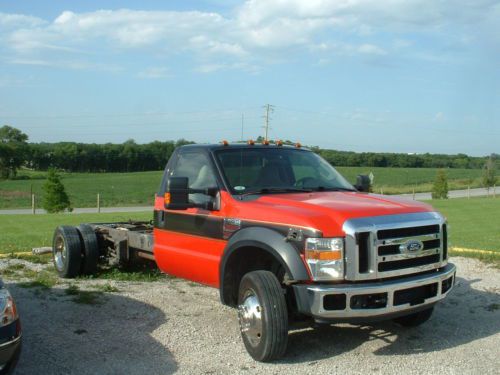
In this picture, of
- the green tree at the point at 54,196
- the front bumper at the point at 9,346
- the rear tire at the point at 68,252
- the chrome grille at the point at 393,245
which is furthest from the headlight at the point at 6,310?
the green tree at the point at 54,196

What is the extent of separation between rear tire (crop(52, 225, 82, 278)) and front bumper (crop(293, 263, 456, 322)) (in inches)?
181

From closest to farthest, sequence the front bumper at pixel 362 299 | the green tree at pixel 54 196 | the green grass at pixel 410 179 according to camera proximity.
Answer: the front bumper at pixel 362 299 → the green tree at pixel 54 196 → the green grass at pixel 410 179

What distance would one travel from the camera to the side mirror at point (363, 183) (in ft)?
23.5

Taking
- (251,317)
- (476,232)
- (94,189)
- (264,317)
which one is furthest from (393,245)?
(94,189)

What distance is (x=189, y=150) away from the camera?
22.4 feet

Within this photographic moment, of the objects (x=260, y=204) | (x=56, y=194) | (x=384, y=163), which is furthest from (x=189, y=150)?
(x=384, y=163)

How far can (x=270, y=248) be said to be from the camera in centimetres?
520

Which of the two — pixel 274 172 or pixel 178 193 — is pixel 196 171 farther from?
pixel 274 172

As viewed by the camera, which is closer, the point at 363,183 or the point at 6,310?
the point at 6,310

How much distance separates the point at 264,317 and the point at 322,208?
107 centimetres

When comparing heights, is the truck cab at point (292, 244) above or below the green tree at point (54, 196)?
above

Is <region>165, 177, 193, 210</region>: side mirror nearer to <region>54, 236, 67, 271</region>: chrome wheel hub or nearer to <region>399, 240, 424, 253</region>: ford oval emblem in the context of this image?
<region>399, 240, 424, 253</region>: ford oval emblem

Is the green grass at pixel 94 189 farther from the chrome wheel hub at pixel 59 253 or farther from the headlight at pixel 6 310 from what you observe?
the headlight at pixel 6 310

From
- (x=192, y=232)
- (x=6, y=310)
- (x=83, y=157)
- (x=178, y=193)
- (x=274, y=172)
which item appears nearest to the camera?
(x=6, y=310)
